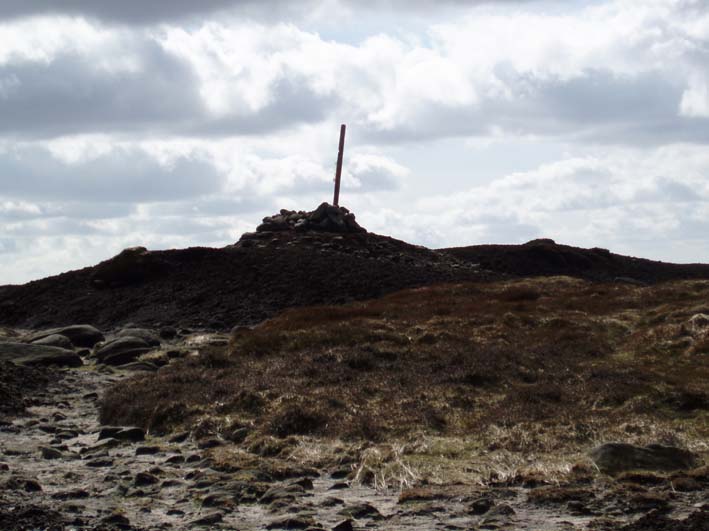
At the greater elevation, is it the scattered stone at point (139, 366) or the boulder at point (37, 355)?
the boulder at point (37, 355)

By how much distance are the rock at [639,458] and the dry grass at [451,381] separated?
0.67 metres

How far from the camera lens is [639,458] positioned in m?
12.6

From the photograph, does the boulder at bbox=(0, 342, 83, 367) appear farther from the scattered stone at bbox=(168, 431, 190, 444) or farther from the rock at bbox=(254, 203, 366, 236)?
the rock at bbox=(254, 203, 366, 236)

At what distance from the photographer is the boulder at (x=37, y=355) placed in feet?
88.0

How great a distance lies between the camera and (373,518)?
35.4ft

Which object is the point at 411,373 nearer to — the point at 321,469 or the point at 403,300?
the point at 321,469

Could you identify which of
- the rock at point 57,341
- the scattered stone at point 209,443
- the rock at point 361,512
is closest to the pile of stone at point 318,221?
the rock at point 57,341

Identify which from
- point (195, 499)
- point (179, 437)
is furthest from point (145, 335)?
point (195, 499)

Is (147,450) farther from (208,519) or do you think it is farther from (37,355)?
(37,355)

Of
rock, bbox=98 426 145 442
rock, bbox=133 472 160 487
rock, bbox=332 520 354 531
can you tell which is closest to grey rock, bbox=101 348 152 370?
rock, bbox=98 426 145 442

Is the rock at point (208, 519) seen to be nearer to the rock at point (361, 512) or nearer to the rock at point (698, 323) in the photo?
the rock at point (361, 512)

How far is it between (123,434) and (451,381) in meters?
6.46

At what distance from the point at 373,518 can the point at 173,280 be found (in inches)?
1297

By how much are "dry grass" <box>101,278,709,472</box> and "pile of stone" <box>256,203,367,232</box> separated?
20.2 meters
